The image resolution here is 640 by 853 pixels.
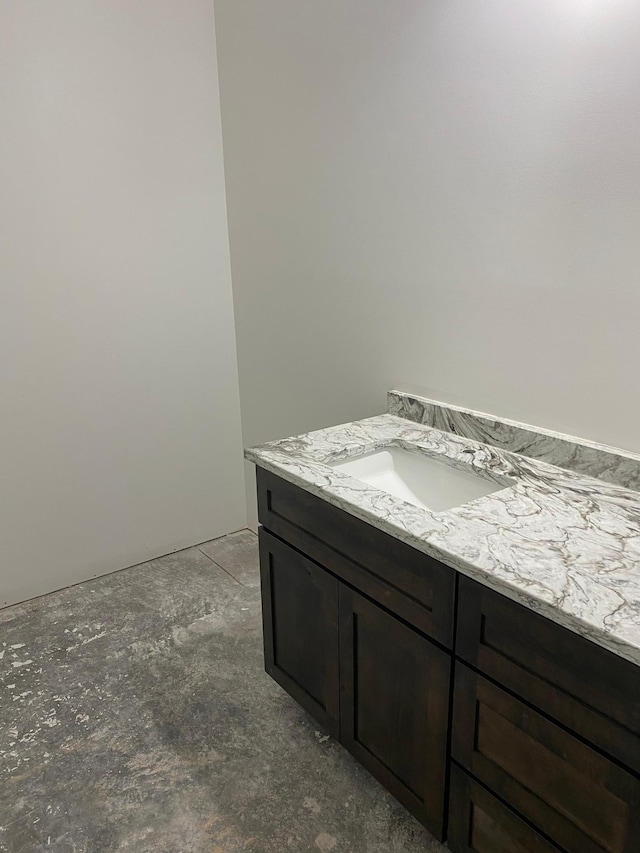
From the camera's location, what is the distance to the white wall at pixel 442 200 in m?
1.44

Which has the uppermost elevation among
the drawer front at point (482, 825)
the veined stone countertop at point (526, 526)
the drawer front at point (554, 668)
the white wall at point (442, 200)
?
the white wall at point (442, 200)

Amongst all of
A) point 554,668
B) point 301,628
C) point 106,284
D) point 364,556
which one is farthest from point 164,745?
point 106,284

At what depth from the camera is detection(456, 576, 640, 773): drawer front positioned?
0.98m

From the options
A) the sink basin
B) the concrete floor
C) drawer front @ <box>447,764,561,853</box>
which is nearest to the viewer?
drawer front @ <box>447,764,561,853</box>

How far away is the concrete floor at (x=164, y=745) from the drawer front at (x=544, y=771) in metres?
0.48

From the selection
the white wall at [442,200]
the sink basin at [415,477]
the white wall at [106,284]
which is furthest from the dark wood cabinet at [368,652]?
the white wall at [106,284]

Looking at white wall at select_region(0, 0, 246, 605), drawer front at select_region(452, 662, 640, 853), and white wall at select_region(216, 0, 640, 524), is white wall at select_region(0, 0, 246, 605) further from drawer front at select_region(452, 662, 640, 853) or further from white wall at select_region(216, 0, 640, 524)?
drawer front at select_region(452, 662, 640, 853)

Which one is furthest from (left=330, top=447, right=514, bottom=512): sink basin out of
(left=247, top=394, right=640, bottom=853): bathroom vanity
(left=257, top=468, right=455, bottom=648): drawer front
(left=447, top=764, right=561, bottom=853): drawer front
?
(left=447, top=764, right=561, bottom=853): drawer front

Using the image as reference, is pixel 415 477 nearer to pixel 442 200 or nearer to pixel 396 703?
pixel 396 703

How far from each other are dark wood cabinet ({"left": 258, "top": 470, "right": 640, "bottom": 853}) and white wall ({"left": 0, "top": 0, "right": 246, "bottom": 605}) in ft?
3.87

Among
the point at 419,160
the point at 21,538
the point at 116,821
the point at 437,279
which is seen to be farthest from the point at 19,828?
the point at 419,160

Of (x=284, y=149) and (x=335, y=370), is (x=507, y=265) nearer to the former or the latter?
(x=335, y=370)

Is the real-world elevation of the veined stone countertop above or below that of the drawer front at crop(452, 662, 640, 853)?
above

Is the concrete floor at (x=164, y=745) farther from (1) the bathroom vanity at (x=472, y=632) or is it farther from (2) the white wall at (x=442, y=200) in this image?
(2) the white wall at (x=442, y=200)
